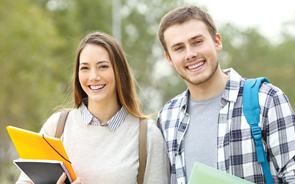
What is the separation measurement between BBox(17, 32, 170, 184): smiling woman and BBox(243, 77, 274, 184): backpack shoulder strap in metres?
0.90

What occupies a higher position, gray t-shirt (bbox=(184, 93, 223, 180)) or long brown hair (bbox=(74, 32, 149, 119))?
long brown hair (bbox=(74, 32, 149, 119))

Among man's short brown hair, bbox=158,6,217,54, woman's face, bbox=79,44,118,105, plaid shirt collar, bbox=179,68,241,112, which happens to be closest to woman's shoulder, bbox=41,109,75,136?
woman's face, bbox=79,44,118,105

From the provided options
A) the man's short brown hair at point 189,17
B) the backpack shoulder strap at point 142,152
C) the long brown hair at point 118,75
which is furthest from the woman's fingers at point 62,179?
the man's short brown hair at point 189,17

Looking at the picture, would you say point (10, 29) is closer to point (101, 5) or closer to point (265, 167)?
point (265, 167)

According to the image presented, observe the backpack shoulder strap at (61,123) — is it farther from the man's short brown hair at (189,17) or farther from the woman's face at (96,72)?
the man's short brown hair at (189,17)

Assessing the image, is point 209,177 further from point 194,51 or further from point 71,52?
point 71,52

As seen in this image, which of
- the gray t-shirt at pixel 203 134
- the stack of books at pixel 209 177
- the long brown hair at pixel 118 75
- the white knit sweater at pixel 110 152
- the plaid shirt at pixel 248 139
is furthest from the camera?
the long brown hair at pixel 118 75

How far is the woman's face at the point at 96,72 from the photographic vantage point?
2.96 metres

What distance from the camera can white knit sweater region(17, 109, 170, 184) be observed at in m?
2.78

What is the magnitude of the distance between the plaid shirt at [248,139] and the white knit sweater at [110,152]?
0.16 meters

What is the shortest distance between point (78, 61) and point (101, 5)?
1853 centimetres

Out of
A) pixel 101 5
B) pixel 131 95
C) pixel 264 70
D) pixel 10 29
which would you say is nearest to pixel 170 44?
pixel 131 95

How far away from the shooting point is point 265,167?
2.35 meters

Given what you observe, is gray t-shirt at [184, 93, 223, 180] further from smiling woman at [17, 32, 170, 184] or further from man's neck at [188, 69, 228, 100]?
smiling woman at [17, 32, 170, 184]
